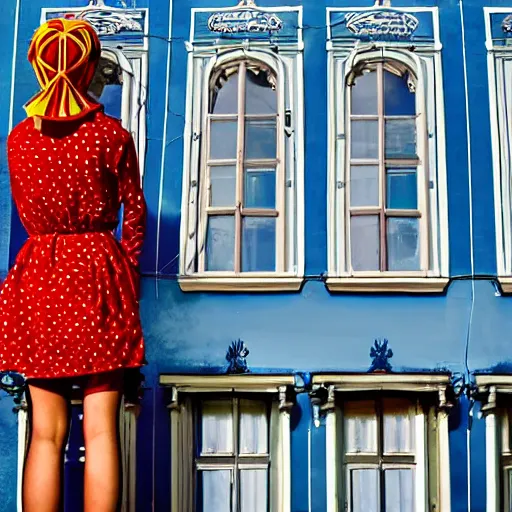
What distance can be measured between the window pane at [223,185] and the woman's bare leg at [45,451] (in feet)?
3.30

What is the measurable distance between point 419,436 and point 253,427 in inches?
25.2

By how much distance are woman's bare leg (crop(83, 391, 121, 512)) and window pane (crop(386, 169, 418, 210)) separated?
52.6 inches

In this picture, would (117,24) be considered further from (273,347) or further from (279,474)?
A: (279,474)

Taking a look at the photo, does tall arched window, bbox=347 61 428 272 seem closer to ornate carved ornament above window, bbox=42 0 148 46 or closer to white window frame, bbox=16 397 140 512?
ornate carved ornament above window, bbox=42 0 148 46

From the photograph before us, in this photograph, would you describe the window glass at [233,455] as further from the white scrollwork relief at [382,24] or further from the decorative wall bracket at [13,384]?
the white scrollwork relief at [382,24]

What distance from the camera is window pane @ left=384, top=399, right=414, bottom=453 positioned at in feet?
13.9

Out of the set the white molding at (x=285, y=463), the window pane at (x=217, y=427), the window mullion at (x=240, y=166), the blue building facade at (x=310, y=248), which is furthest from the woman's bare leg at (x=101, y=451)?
the window mullion at (x=240, y=166)

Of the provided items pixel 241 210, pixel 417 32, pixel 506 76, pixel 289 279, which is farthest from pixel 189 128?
pixel 506 76

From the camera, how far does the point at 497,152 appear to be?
435cm

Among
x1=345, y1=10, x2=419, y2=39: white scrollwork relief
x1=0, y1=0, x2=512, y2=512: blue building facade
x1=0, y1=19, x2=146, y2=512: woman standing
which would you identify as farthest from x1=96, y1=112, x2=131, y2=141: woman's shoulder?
x1=345, y1=10, x2=419, y2=39: white scrollwork relief

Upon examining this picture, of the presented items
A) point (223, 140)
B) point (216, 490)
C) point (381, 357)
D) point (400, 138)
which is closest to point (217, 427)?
point (216, 490)

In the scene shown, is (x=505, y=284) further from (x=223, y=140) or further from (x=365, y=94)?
(x=223, y=140)

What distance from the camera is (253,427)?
423 centimetres

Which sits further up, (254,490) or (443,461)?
(443,461)
